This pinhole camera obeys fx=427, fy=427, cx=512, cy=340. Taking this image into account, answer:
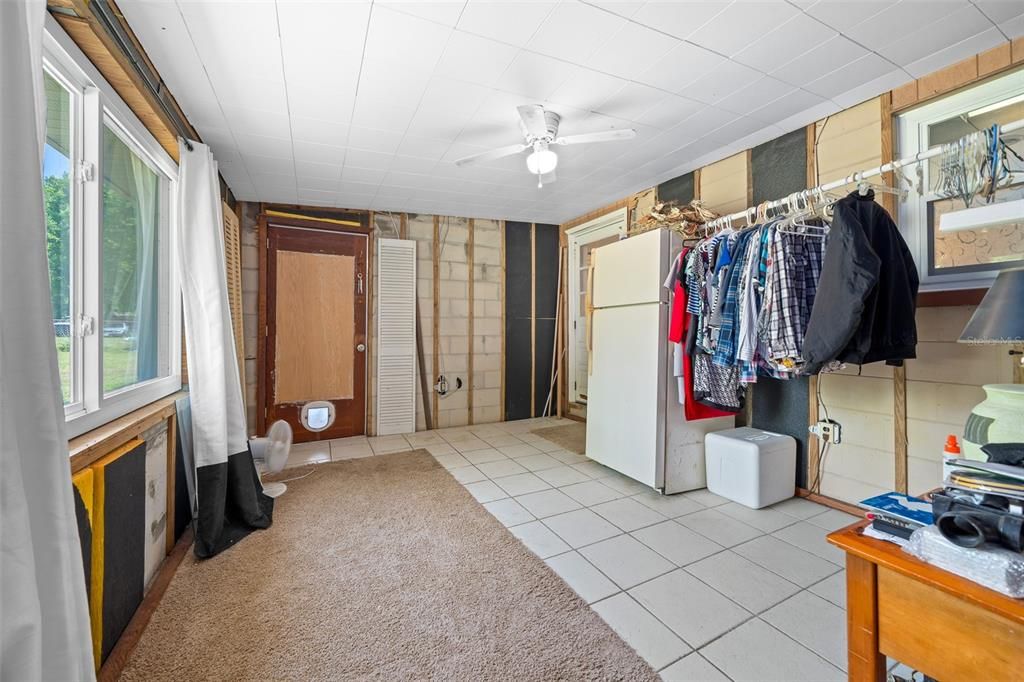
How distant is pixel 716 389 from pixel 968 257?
1279 millimetres

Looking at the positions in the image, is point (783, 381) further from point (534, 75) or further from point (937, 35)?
point (534, 75)

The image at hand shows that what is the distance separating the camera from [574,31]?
1.82m

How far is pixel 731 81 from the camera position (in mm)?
2186

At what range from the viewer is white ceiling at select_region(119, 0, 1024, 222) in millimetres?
1708

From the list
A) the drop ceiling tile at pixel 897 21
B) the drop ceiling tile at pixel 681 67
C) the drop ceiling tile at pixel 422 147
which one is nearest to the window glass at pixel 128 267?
the drop ceiling tile at pixel 422 147

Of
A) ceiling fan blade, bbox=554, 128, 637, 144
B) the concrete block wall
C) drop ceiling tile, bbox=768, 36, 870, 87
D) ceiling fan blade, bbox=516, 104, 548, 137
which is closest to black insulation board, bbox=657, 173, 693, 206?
drop ceiling tile, bbox=768, 36, 870, 87

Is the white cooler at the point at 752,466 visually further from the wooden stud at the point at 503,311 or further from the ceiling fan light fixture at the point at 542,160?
the wooden stud at the point at 503,311

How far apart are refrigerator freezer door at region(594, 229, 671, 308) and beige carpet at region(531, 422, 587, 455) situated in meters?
1.38

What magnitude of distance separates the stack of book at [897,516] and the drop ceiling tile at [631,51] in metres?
1.90

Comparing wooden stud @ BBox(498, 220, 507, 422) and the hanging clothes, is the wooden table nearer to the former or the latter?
the hanging clothes

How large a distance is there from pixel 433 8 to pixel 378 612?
2385mm

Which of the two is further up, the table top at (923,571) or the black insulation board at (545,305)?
the black insulation board at (545,305)

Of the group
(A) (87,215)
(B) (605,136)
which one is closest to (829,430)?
(B) (605,136)

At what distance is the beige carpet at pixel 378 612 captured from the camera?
4.63ft
